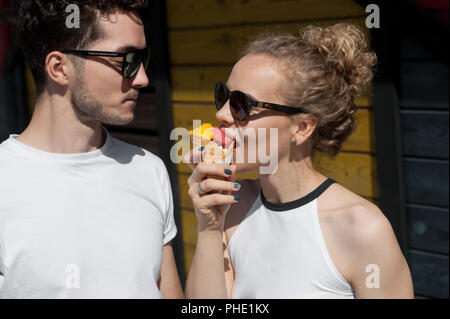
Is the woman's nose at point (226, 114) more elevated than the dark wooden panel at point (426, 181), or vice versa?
the woman's nose at point (226, 114)

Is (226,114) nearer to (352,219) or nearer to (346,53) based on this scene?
(346,53)

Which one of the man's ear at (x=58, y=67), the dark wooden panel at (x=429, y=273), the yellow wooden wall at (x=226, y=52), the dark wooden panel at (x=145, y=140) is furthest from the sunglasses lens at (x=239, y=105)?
the dark wooden panel at (x=145, y=140)

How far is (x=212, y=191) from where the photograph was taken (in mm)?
2074

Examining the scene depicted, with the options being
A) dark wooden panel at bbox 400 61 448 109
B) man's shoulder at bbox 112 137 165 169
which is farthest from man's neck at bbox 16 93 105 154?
dark wooden panel at bbox 400 61 448 109

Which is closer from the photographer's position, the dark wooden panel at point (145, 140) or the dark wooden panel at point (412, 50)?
the dark wooden panel at point (412, 50)

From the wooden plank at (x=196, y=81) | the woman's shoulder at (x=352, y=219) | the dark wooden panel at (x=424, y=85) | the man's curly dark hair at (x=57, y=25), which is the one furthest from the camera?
the wooden plank at (x=196, y=81)

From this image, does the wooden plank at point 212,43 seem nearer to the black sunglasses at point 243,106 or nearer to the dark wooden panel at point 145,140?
the dark wooden panel at point 145,140

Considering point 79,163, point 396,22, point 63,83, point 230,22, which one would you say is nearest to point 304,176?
point 79,163

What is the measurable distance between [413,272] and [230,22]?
2.28m

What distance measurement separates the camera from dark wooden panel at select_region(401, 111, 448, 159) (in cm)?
304

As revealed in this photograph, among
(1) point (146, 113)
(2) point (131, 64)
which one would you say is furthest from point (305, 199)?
(1) point (146, 113)

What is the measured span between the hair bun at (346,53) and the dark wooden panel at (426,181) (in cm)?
119

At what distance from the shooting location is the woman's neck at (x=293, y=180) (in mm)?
2143

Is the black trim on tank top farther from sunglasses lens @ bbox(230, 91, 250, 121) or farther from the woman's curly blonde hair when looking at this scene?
sunglasses lens @ bbox(230, 91, 250, 121)
